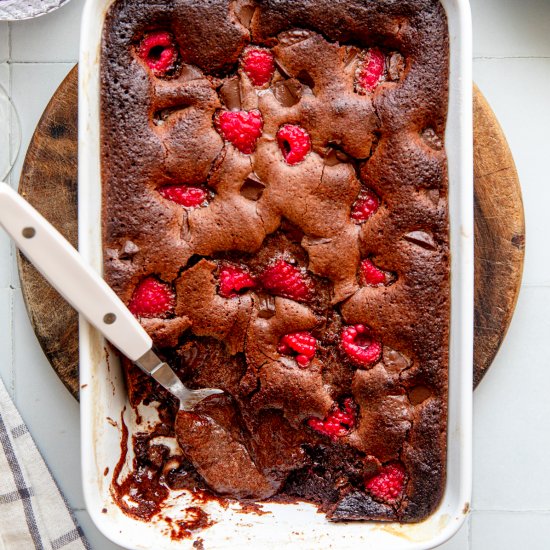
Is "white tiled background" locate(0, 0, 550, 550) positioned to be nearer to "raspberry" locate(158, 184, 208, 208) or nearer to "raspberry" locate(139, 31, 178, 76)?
"raspberry" locate(139, 31, 178, 76)

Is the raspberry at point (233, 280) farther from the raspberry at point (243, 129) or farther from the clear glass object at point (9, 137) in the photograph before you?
the clear glass object at point (9, 137)

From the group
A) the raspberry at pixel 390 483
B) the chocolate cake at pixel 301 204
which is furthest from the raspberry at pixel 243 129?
the raspberry at pixel 390 483

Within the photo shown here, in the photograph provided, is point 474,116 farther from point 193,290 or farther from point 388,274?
point 193,290

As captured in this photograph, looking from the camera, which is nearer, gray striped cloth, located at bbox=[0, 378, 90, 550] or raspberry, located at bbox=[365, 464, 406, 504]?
raspberry, located at bbox=[365, 464, 406, 504]

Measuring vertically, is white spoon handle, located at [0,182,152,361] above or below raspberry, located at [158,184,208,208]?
below

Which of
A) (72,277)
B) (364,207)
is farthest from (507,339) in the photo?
(72,277)

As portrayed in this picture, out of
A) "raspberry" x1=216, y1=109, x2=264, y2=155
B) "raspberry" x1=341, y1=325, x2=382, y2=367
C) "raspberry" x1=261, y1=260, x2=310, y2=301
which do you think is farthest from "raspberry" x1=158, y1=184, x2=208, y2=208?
"raspberry" x1=341, y1=325, x2=382, y2=367

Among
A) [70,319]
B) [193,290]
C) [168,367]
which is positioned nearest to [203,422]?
[168,367]

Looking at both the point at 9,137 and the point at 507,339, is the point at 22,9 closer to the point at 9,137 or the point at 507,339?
the point at 9,137
